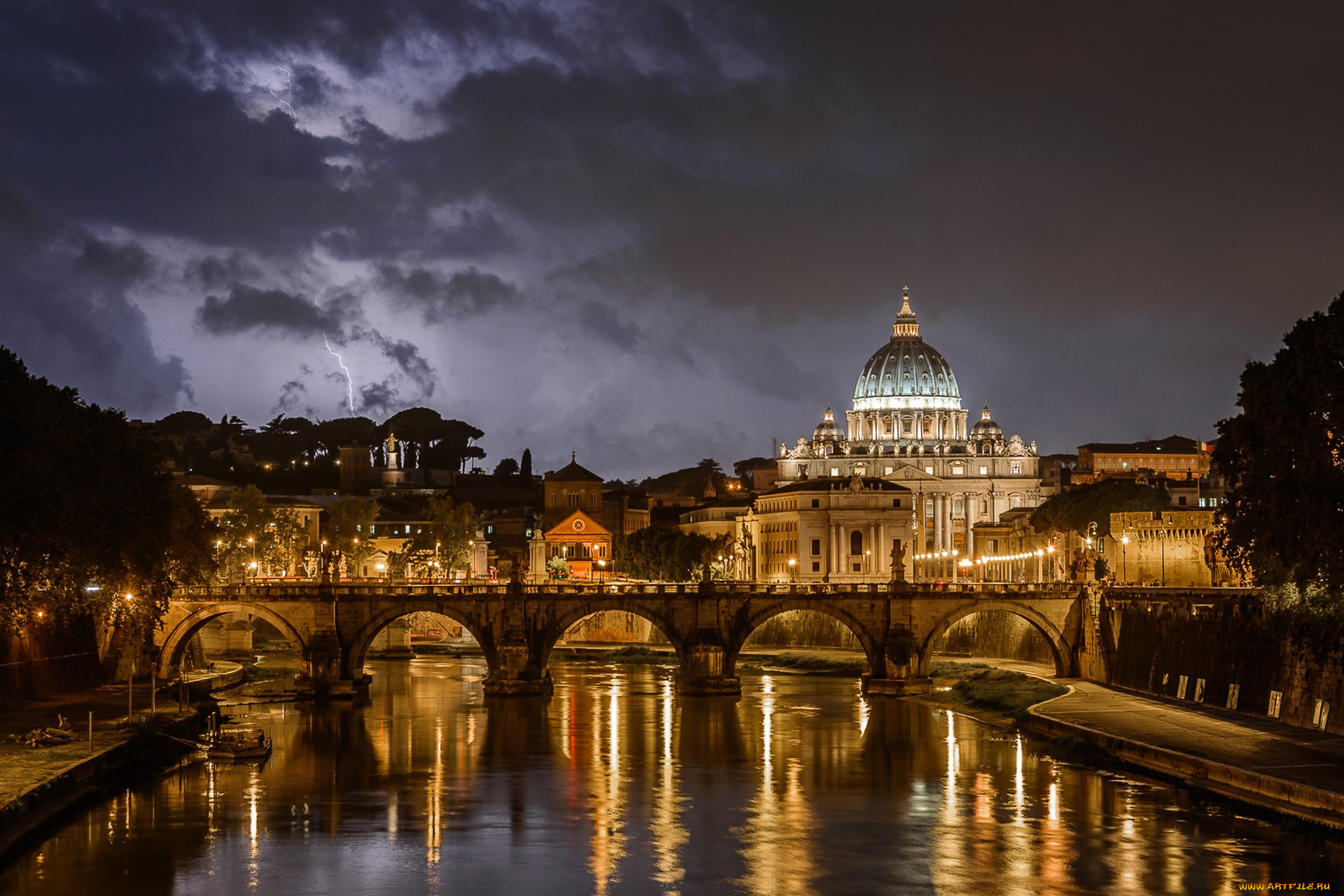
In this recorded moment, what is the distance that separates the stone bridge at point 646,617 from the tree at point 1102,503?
33097 millimetres

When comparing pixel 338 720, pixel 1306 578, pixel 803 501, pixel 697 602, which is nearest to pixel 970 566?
pixel 803 501

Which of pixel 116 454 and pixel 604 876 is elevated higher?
pixel 116 454

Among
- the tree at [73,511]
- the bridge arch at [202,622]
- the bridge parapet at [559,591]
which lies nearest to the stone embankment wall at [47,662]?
the tree at [73,511]

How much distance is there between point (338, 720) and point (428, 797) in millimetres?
20135

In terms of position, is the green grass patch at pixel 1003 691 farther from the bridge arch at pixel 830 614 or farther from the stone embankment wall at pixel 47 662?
the stone embankment wall at pixel 47 662

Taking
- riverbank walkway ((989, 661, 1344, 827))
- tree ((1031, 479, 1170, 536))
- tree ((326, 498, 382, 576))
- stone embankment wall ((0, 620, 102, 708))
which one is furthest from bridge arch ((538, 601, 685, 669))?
tree ((1031, 479, 1170, 536))

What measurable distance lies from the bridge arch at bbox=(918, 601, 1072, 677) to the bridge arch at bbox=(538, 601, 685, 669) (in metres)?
11.1

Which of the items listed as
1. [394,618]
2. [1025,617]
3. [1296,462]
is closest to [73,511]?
[394,618]

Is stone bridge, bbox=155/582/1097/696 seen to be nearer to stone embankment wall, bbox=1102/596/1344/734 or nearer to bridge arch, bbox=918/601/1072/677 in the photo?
bridge arch, bbox=918/601/1072/677

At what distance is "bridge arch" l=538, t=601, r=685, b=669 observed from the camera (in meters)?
81.5

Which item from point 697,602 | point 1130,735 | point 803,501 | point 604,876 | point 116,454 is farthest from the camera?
point 803,501

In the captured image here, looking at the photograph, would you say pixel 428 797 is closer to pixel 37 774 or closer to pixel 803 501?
pixel 37 774

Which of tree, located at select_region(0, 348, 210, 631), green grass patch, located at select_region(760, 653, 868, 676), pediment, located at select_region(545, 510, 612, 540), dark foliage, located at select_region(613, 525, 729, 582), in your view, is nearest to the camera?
tree, located at select_region(0, 348, 210, 631)

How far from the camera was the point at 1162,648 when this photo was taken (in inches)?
2729
